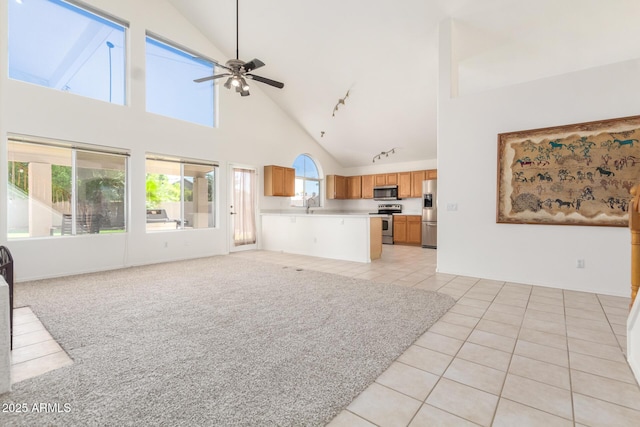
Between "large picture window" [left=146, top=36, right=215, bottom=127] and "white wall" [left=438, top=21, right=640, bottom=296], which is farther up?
"large picture window" [left=146, top=36, right=215, bottom=127]

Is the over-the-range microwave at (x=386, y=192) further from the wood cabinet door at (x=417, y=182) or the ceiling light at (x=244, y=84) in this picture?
the ceiling light at (x=244, y=84)

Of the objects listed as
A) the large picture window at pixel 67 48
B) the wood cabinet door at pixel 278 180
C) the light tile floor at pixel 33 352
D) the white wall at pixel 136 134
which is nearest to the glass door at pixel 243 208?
the white wall at pixel 136 134

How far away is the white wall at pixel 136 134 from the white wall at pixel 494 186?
440 cm

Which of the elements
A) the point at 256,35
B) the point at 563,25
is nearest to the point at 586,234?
the point at 563,25

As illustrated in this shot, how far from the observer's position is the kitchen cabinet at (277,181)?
718 cm

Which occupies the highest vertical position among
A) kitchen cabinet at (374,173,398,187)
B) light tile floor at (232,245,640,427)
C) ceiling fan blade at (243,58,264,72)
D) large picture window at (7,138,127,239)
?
ceiling fan blade at (243,58,264,72)

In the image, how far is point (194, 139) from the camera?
593cm

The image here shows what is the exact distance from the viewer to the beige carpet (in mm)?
1494

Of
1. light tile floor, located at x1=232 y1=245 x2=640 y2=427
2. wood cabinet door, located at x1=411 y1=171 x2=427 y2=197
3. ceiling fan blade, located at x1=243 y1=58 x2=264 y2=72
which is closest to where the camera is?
light tile floor, located at x1=232 y1=245 x2=640 y2=427

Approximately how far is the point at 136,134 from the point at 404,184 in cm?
666

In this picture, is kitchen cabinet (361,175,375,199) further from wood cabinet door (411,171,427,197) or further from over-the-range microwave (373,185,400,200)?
wood cabinet door (411,171,427,197)

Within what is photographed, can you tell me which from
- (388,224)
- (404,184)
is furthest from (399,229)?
(404,184)

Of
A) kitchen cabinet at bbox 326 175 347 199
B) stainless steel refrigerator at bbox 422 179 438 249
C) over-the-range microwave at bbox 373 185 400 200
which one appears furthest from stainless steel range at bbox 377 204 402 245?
kitchen cabinet at bbox 326 175 347 199

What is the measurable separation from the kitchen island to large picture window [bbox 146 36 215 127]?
277 centimetres
